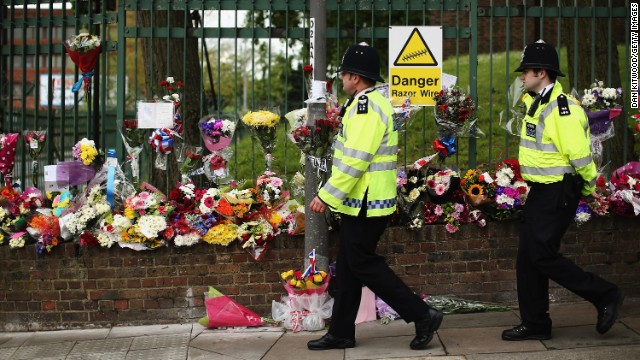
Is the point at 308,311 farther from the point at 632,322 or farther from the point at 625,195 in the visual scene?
the point at 625,195

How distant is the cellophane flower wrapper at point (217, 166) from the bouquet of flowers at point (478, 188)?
1910 millimetres

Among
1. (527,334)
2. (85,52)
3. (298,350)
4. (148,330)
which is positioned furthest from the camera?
(85,52)

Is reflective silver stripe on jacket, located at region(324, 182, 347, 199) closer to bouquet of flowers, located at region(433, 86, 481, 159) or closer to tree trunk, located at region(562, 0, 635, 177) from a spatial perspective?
bouquet of flowers, located at region(433, 86, 481, 159)

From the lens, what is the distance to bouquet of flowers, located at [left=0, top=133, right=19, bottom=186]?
7.33 metres

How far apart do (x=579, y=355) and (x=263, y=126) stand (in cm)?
291

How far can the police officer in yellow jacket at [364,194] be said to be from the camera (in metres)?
5.67

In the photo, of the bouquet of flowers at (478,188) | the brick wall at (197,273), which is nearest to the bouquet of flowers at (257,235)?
the brick wall at (197,273)

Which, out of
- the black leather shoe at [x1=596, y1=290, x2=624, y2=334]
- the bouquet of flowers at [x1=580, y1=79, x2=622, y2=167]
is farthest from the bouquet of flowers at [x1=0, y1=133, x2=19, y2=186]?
the black leather shoe at [x1=596, y1=290, x2=624, y2=334]

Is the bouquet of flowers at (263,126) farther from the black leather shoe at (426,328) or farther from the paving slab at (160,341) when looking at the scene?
the black leather shoe at (426,328)

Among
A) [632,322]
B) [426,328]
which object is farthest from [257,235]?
[632,322]

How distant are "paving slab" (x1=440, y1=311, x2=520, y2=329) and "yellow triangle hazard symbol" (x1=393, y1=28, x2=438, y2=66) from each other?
2016 mm

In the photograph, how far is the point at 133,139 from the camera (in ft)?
23.8

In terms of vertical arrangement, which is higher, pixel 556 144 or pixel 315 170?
pixel 556 144

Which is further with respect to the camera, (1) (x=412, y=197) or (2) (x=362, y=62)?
(1) (x=412, y=197)
